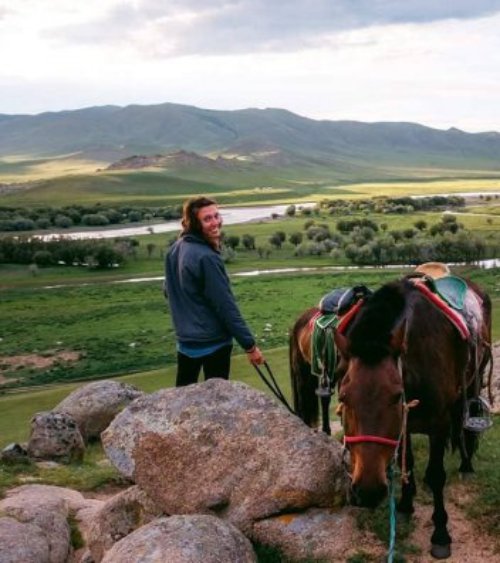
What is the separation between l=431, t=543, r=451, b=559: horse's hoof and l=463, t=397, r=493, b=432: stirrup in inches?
58.2

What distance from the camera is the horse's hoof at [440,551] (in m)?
7.41

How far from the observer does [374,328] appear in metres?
6.09

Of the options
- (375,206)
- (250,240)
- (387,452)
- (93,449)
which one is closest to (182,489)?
(387,452)

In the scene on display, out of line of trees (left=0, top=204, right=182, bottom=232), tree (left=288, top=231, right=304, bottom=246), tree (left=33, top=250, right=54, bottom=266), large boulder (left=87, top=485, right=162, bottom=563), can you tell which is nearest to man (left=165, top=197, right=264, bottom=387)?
large boulder (left=87, top=485, right=162, bottom=563)

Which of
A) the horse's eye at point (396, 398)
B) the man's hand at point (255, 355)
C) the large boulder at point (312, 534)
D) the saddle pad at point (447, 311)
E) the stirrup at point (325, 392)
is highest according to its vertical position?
the saddle pad at point (447, 311)

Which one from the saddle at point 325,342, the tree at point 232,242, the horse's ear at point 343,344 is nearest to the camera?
the horse's ear at point 343,344

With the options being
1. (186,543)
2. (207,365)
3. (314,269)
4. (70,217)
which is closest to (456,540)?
(186,543)

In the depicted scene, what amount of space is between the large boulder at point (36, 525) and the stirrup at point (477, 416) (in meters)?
5.57

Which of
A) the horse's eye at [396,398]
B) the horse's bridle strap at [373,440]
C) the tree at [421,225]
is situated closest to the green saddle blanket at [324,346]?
the horse's eye at [396,398]

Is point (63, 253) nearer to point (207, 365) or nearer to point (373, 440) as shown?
point (207, 365)

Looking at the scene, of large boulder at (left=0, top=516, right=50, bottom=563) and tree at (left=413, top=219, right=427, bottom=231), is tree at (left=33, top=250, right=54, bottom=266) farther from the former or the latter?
large boulder at (left=0, top=516, right=50, bottom=563)

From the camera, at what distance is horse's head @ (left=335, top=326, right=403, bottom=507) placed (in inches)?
226

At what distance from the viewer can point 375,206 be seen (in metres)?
146

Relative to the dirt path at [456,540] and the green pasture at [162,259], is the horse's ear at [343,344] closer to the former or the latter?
the dirt path at [456,540]
